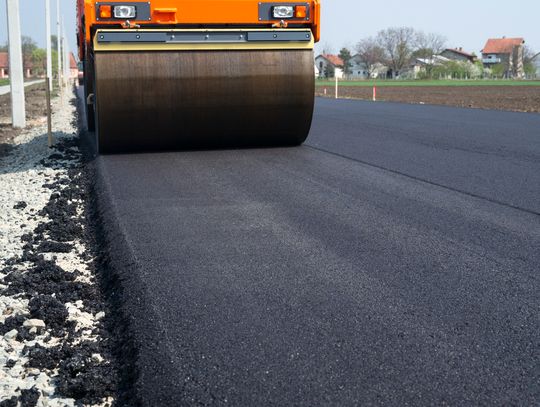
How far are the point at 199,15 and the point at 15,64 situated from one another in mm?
9687

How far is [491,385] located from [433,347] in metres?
0.40

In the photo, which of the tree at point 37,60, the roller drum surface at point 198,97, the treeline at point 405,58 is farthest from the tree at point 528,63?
the roller drum surface at point 198,97

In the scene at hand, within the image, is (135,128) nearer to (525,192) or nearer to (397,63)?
(525,192)

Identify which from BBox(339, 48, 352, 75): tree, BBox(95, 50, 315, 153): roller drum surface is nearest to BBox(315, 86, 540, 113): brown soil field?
BBox(95, 50, 315, 153): roller drum surface

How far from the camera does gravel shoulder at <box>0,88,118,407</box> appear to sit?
10.2 ft

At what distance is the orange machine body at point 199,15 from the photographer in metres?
8.44

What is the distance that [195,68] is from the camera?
8773 millimetres

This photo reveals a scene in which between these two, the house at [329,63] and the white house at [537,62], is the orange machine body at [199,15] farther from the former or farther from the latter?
the white house at [537,62]

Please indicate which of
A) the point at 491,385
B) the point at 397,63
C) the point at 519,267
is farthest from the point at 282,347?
the point at 397,63

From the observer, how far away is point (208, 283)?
13.8 ft

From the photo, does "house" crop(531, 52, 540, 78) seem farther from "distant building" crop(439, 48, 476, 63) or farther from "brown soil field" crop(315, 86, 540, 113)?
"brown soil field" crop(315, 86, 540, 113)

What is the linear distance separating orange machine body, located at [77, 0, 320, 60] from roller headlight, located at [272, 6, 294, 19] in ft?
0.16

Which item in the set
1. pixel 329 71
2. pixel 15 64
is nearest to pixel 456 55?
pixel 329 71

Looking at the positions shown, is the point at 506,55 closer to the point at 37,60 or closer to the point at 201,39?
the point at 37,60
